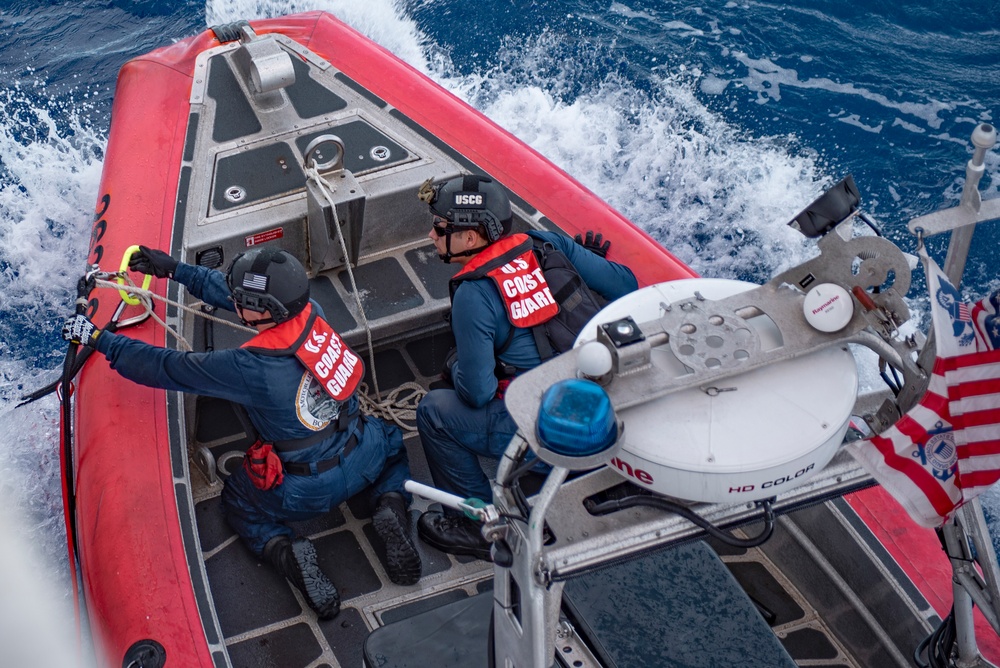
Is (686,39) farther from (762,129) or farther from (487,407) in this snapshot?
(487,407)

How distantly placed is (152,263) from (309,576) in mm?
1245

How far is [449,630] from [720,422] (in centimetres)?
108

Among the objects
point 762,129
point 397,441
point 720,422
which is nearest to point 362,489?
point 397,441

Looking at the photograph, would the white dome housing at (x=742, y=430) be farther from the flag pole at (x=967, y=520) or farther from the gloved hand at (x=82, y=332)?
the gloved hand at (x=82, y=332)

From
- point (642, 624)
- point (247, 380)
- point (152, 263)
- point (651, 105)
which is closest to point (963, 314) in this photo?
point (642, 624)

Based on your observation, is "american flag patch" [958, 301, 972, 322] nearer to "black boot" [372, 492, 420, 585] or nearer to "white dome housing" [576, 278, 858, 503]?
"white dome housing" [576, 278, 858, 503]

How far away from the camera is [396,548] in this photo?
12.0 feet

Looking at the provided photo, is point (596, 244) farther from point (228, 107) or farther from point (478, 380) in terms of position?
point (228, 107)

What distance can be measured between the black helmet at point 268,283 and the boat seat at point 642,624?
104 centimetres

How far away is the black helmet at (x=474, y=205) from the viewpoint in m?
3.42

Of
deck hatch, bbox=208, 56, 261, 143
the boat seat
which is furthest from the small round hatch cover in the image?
the boat seat

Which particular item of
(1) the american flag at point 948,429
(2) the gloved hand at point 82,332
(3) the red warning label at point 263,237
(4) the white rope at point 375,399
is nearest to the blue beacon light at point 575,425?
(1) the american flag at point 948,429

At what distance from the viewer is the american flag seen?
210 cm

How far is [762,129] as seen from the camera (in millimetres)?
7398
